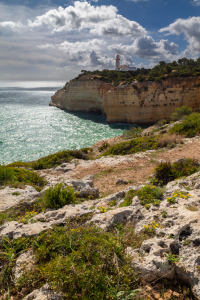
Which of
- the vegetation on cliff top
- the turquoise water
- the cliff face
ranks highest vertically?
the vegetation on cliff top

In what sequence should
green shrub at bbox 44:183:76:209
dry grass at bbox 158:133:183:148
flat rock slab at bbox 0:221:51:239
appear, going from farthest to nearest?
dry grass at bbox 158:133:183:148
green shrub at bbox 44:183:76:209
flat rock slab at bbox 0:221:51:239

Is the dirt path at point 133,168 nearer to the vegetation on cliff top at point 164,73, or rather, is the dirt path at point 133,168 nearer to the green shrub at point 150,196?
the green shrub at point 150,196

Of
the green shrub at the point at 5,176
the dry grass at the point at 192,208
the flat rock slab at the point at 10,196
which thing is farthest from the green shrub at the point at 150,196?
the green shrub at the point at 5,176

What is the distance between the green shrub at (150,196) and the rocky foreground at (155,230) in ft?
0.29

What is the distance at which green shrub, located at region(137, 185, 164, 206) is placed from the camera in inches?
144

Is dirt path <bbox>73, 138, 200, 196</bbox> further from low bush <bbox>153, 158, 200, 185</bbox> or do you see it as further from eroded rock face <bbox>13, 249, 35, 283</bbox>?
eroded rock face <bbox>13, 249, 35, 283</bbox>

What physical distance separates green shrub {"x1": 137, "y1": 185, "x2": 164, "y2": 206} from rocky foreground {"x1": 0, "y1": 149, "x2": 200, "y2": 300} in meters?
0.09

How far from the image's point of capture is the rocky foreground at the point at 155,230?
A: 224 centimetres

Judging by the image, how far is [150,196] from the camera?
3805mm

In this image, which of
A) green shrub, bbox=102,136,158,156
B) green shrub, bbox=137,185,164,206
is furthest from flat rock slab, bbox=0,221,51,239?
green shrub, bbox=102,136,158,156

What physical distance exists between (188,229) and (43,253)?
227cm

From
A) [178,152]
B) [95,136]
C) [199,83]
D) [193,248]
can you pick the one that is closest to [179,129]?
[178,152]

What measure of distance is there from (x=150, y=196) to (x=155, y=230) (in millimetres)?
998

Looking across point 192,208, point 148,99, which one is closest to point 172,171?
point 192,208
